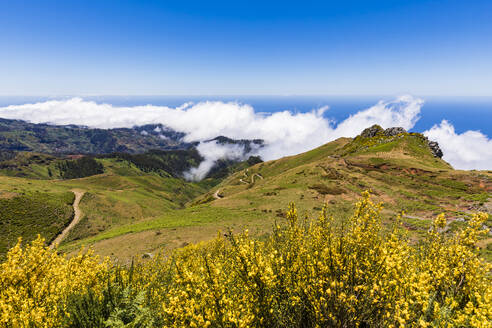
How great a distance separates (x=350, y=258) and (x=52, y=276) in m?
18.4

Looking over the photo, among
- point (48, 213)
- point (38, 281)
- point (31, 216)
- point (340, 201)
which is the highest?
A: point (38, 281)

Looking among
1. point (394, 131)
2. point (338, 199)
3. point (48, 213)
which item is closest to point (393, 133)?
point (394, 131)

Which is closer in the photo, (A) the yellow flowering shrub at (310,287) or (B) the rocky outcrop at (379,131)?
(A) the yellow flowering shrub at (310,287)

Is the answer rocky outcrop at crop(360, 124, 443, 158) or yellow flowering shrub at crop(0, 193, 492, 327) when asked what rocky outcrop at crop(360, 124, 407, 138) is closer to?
rocky outcrop at crop(360, 124, 443, 158)

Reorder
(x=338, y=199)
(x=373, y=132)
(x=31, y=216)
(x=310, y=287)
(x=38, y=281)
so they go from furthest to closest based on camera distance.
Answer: (x=373, y=132) < (x=31, y=216) < (x=338, y=199) < (x=38, y=281) < (x=310, y=287)

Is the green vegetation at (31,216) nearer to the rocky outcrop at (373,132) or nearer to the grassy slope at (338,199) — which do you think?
the grassy slope at (338,199)

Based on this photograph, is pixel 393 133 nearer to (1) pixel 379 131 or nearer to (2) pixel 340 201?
(1) pixel 379 131

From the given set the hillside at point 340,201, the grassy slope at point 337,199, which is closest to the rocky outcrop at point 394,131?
the grassy slope at point 337,199

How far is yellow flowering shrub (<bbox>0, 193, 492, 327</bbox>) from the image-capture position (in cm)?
679

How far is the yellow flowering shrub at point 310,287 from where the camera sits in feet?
22.3

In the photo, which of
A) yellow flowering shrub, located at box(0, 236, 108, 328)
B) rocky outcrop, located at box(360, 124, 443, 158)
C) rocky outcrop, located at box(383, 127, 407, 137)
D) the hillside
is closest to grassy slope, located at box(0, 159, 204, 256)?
the hillside

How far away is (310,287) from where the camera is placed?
7.93m

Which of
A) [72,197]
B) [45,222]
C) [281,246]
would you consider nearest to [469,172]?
[281,246]

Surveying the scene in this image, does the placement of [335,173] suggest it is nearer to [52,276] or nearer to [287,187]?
[287,187]
